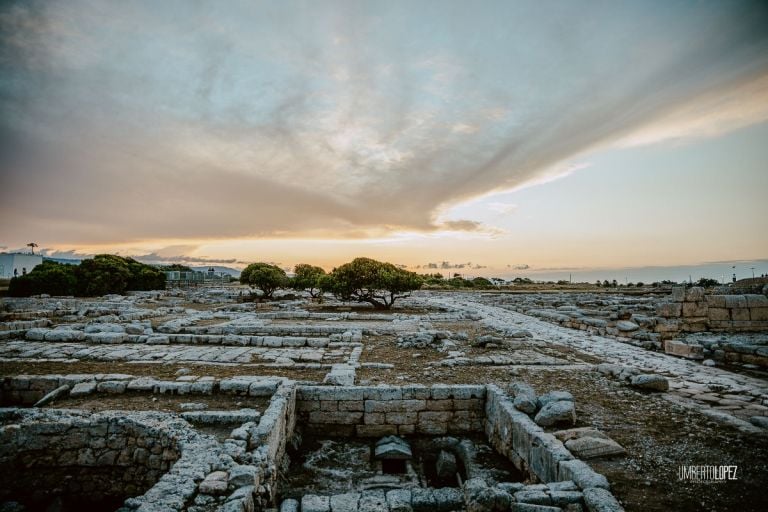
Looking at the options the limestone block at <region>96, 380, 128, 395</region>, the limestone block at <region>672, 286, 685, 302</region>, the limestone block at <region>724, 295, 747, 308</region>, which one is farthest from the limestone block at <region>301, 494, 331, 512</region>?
the limestone block at <region>724, 295, 747, 308</region>

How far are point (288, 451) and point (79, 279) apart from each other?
130ft

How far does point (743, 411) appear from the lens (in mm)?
6473

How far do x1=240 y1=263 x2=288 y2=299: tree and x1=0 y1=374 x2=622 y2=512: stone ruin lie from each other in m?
24.1

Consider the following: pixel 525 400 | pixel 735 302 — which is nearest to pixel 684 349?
pixel 735 302

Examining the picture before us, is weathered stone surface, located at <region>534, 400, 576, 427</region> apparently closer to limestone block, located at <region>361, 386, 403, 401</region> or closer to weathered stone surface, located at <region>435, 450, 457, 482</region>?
weathered stone surface, located at <region>435, 450, 457, 482</region>

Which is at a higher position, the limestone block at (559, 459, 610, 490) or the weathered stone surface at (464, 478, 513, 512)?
the limestone block at (559, 459, 610, 490)

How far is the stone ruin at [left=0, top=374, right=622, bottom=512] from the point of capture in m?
4.34

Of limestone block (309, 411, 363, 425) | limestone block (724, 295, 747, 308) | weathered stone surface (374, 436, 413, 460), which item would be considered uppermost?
limestone block (724, 295, 747, 308)

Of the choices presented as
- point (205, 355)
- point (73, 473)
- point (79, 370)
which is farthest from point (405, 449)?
point (79, 370)

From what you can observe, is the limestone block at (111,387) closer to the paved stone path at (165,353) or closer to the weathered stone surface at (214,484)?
the paved stone path at (165,353)

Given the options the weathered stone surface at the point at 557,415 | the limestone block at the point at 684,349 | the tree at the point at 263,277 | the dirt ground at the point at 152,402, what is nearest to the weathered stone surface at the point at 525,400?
the weathered stone surface at the point at 557,415

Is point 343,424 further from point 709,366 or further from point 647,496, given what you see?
point 709,366

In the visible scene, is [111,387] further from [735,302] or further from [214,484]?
[735,302]

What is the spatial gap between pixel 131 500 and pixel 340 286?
20.1 metres
